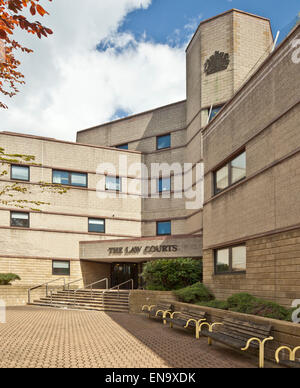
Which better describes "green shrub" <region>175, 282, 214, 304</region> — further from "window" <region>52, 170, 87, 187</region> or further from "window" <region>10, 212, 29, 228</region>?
"window" <region>52, 170, 87, 187</region>

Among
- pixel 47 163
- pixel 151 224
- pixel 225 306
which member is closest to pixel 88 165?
pixel 47 163

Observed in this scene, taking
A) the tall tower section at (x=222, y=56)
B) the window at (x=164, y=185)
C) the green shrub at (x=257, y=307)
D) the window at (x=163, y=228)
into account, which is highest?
the tall tower section at (x=222, y=56)

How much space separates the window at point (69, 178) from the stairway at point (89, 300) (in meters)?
8.56

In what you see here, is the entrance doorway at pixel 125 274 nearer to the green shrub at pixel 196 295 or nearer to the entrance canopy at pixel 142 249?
the entrance canopy at pixel 142 249

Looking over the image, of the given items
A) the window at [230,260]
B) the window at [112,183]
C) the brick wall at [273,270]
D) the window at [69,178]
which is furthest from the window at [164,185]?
the brick wall at [273,270]

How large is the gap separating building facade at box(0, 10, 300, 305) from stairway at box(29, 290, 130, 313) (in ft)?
11.2

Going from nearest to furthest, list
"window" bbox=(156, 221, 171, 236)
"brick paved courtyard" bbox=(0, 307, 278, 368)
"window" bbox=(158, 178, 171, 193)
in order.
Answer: "brick paved courtyard" bbox=(0, 307, 278, 368) → "window" bbox=(156, 221, 171, 236) → "window" bbox=(158, 178, 171, 193)

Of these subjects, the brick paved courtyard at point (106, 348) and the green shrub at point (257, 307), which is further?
the green shrub at point (257, 307)

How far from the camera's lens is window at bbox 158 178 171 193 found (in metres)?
33.0

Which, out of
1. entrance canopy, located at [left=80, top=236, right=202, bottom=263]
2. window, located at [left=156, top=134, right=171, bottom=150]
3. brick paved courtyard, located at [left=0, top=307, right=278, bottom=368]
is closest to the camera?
brick paved courtyard, located at [left=0, top=307, right=278, bottom=368]

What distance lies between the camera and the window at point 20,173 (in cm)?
2975

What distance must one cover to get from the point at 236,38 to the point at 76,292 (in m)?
19.6

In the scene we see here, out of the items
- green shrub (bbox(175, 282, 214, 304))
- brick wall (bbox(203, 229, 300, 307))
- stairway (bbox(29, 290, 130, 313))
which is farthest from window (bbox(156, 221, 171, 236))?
brick wall (bbox(203, 229, 300, 307))

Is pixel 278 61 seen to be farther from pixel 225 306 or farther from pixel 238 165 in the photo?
pixel 225 306
